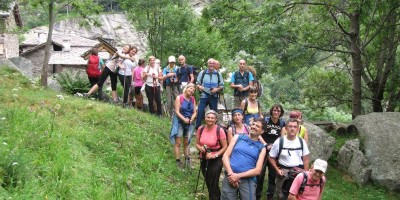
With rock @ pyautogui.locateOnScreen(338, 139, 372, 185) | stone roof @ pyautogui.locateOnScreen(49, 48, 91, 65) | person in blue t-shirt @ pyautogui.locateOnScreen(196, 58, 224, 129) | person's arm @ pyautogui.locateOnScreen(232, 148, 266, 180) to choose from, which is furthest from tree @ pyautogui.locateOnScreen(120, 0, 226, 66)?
person's arm @ pyautogui.locateOnScreen(232, 148, 266, 180)

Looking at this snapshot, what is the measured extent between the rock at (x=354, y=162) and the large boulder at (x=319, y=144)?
1.86 ft

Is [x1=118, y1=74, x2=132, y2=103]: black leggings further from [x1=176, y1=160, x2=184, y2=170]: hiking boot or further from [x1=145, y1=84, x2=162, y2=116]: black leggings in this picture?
[x1=176, y1=160, x2=184, y2=170]: hiking boot

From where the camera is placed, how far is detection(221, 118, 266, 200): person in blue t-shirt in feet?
19.6

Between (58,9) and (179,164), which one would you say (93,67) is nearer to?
(58,9)

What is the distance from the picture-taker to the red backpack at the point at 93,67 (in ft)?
38.8

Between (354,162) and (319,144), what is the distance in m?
1.05

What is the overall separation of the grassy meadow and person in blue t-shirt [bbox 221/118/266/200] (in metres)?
0.92

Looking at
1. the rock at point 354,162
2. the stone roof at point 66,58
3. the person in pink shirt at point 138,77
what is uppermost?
the stone roof at point 66,58

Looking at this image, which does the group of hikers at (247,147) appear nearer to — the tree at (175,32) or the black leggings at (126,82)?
the black leggings at (126,82)

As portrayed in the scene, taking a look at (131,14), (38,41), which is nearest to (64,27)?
(38,41)

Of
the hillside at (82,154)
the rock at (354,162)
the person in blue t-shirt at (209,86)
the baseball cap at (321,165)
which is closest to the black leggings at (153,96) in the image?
the hillside at (82,154)

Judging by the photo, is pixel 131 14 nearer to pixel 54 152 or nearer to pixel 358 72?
pixel 358 72

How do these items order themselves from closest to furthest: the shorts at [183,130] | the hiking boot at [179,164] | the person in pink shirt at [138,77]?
the shorts at [183,130] < the hiking boot at [179,164] < the person in pink shirt at [138,77]

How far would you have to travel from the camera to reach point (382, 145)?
1120cm
